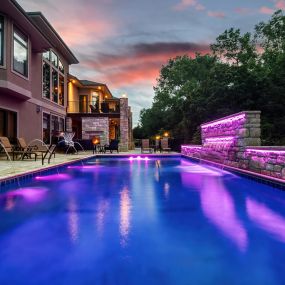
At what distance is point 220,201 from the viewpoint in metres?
5.40

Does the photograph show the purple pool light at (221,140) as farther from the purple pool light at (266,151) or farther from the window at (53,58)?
the window at (53,58)

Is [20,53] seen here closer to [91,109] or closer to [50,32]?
[50,32]

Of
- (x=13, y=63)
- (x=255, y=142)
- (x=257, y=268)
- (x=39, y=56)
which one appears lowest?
(x=257, y=268)

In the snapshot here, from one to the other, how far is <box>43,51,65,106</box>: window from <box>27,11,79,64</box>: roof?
0.71 m

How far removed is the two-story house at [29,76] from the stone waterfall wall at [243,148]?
832 cm

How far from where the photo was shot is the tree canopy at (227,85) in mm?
22203

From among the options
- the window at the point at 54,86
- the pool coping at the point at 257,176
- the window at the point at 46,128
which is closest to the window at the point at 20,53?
the window at the point at 46,128

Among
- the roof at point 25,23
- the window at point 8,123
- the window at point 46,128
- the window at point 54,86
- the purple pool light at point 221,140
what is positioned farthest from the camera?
the window at point 54,86

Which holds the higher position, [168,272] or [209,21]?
[209,21]

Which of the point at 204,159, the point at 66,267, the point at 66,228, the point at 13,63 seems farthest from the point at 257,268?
the point at 13,63

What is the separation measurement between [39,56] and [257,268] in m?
17.8

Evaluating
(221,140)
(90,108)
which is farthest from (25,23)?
(90,108)

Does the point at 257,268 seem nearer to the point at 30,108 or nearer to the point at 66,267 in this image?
the point at 66,267

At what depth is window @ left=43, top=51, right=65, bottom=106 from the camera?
63.0 ft
